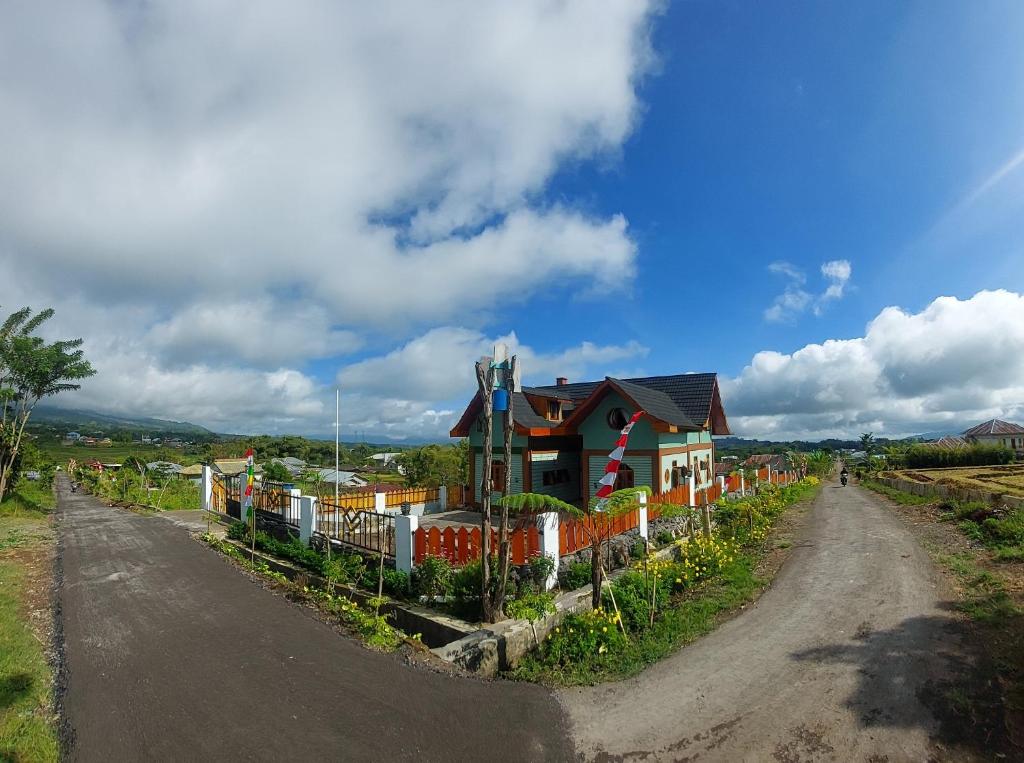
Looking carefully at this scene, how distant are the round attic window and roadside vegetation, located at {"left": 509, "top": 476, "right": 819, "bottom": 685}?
6840mm

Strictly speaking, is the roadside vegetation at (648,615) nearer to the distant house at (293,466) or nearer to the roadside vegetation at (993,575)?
the roadside vegetation at (993,575)

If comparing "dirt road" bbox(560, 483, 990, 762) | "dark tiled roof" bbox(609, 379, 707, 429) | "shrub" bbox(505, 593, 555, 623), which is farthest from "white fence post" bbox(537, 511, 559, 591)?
"dark tiled roof" bbox(609, 379, 707, 429)

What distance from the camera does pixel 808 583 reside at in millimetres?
9133

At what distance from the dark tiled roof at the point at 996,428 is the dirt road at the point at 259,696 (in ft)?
247

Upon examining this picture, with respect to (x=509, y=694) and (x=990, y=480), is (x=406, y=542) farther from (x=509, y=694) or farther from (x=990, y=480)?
(x=990, y=480)

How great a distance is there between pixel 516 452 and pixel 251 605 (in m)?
11.5

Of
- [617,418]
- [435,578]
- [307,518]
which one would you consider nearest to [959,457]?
[617,418]

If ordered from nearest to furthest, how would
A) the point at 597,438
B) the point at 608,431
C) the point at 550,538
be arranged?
1. the point at 550,538
2. the point at 608,431
3. the point at 597,438

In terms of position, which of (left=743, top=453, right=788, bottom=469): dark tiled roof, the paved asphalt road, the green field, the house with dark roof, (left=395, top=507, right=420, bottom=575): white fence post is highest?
the house with dark roof

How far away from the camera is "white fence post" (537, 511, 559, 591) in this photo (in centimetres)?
898

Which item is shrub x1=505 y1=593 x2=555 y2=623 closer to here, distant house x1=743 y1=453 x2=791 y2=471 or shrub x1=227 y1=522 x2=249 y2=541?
shrub x1=227 y1=522 x2=249 y2=541

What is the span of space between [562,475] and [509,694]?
14667mm

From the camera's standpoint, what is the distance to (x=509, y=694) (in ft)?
18.8

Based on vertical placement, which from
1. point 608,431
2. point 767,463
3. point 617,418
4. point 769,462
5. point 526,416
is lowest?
point 769,462
